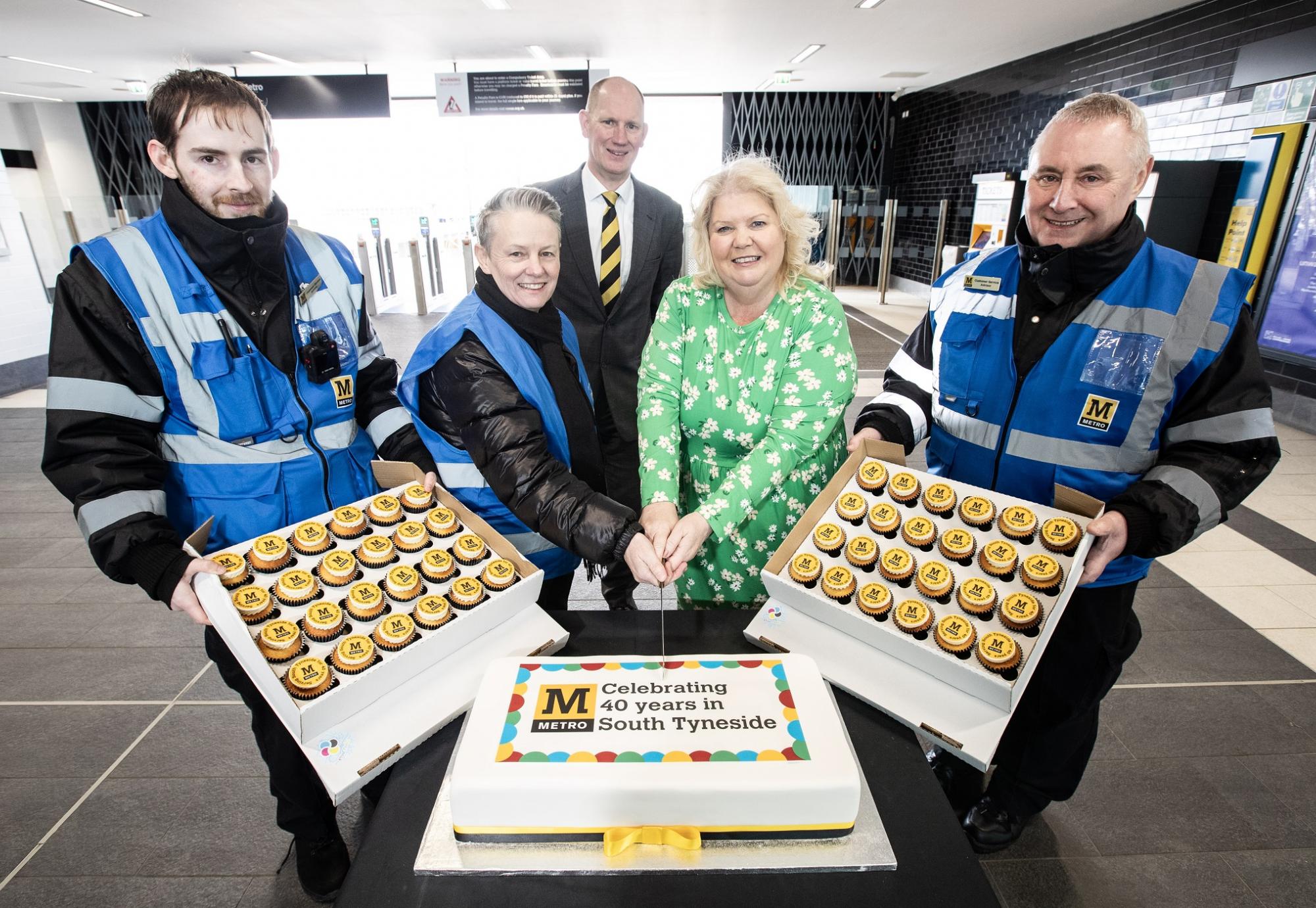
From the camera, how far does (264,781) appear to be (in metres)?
1.84

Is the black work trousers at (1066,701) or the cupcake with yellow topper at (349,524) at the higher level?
the cupcake with yellow topper at (349,524)

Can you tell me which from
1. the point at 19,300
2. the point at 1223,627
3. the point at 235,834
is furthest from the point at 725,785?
the point at 19,300

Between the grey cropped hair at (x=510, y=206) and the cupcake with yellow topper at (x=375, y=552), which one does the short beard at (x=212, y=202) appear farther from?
the cupcake with yellow topper at (x=375, y=552)

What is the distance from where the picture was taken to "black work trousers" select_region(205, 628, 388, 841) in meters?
1.25

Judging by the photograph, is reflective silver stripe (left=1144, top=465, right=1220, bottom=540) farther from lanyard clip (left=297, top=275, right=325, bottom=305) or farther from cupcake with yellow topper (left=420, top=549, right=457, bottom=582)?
lanyard clip (left=297, top=275, right=325, bottom=305)

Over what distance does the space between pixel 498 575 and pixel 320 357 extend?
0.62 metres

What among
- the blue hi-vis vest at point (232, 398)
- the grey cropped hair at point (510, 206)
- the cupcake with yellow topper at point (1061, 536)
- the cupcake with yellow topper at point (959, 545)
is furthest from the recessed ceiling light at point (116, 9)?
the cupcake with yellow topper at point (1061, 536)

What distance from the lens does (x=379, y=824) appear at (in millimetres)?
800

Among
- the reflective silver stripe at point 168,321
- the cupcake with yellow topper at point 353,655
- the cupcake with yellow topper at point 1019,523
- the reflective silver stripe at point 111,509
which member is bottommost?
the cupcake with yellow topper at point 353,655

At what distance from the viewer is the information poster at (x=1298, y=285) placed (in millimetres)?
4348

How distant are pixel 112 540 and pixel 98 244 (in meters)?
0.52

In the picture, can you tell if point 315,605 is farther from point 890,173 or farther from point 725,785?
point 890,173

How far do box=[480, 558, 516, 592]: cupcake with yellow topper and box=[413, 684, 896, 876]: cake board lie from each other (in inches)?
14.6

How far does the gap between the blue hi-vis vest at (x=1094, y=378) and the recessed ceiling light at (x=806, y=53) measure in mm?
7060
